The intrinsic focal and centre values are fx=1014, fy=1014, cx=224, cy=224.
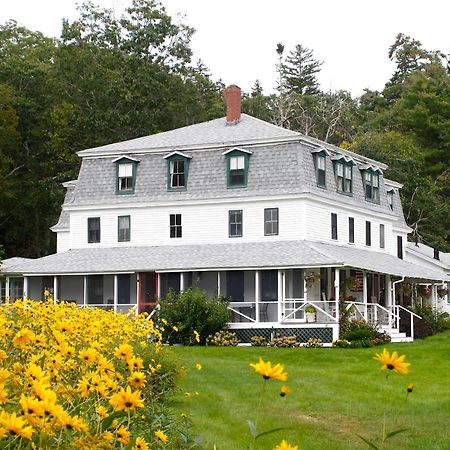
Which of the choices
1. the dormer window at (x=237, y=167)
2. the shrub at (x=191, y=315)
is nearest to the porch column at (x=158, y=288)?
the shrub at (x=191, y=315)

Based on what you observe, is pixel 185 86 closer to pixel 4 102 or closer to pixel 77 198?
pixel 4 102

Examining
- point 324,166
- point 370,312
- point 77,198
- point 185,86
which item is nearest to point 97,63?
point 185,86

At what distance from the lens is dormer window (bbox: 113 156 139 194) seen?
4100cm

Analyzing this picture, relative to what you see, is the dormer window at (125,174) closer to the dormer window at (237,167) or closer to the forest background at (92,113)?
the dormer window at (237,167)

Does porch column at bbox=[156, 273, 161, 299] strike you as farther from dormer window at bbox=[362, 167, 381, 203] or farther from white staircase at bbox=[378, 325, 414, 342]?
dormer window at bbox=[362, 167, 381, 203]

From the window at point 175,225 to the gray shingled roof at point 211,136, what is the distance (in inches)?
113

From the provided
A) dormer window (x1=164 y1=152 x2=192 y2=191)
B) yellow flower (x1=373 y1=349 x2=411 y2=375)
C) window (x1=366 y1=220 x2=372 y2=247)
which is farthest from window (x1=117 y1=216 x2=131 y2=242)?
yellow flower (x1=373 y1=349 x2=411 y2=375)

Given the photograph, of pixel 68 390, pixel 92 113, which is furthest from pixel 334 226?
pixel 68 390

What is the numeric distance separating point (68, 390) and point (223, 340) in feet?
89.8

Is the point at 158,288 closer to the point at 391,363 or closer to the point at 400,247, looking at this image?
the point at 400,247

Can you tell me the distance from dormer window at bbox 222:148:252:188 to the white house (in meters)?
0.04

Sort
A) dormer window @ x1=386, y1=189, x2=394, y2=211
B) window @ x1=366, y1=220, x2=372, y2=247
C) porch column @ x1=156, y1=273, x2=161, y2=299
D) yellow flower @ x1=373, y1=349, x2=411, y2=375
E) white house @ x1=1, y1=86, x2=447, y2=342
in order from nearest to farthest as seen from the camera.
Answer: yellow flower @ x1=373, y1=349, x2=411, y2=375 < white house @ x1=1, y1=86, x2=447, y2=342 < porch column @ x1=156, y1=273, x2=161, y2=299 < window @ x1=366, y1=220, x2=372, y2=247 < dormer window @ x1=386, y1=189, x2=394, y2=211

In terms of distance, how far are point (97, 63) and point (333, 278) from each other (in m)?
26.1

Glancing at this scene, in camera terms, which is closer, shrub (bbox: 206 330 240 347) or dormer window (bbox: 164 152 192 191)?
shrub (bbox: 206 330 240 347)
